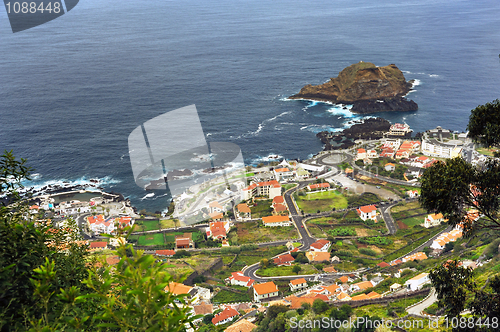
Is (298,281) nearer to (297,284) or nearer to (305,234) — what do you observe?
(297,284)

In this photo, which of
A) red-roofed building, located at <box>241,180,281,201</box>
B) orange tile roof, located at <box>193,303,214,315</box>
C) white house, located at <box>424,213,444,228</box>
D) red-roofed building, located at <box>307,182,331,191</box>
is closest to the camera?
orange tile roof, located at <box>193,303,214,315</box>

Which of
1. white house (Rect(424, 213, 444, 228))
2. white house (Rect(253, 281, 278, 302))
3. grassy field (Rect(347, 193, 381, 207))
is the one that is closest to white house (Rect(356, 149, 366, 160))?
grassy field (Rect(347, 193, 381, 207))

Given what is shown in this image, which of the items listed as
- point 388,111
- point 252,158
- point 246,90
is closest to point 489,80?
point 388,111

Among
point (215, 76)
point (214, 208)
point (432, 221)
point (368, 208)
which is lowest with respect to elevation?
point (432, 221)

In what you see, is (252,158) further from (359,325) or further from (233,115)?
(359,325)

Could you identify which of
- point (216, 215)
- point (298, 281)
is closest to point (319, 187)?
point (216, 215)

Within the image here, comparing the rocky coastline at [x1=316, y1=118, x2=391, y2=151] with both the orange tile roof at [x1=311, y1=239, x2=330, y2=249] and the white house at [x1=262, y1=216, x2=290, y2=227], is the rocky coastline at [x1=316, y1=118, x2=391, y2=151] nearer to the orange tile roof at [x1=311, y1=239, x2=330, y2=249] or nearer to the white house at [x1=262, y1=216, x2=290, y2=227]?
the white house at [x1=262, y1=216, x2=290, y2=227]

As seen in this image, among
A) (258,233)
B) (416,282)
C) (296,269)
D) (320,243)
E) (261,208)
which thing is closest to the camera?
(416,282)
